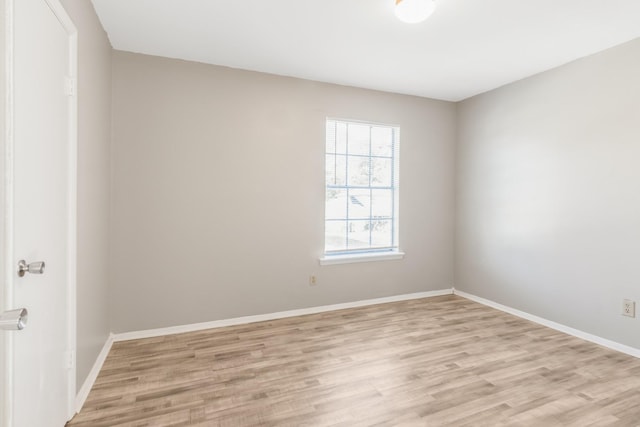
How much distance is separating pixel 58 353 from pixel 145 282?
1.47 m

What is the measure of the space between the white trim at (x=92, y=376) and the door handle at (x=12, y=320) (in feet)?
4.72

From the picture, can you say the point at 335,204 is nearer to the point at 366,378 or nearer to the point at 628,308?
the point at 366,378

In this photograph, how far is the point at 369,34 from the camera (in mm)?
2754

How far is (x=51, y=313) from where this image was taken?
1.62m

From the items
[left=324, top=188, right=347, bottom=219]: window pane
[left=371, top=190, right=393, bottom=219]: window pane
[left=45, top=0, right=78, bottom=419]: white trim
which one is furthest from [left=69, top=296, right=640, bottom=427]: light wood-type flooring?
[left=371, top=190, right=393, bottom=219]: window pane

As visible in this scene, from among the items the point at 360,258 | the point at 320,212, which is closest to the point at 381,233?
the point at 360,258

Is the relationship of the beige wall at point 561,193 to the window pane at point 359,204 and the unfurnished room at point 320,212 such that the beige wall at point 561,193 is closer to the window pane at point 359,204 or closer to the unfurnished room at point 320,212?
the unfurnished room at point 320,212

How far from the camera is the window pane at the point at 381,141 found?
13.8ft

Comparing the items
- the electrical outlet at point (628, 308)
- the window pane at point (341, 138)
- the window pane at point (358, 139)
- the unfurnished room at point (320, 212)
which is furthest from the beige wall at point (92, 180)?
the electrical outlet at point (628, 308)

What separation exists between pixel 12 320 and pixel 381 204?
3.78 m

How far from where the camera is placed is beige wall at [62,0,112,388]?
6.86 ft

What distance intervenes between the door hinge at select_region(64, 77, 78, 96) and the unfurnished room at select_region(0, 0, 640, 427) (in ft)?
0.08

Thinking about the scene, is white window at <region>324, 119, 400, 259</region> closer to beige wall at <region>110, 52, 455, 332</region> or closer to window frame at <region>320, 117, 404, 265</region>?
window frame at <region>320, 117, 404, 265</region>

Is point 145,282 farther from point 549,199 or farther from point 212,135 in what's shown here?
point 549,199
